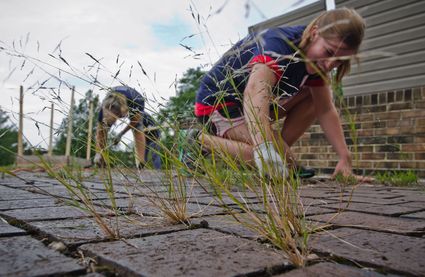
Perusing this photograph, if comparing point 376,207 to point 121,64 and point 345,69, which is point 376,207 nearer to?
point 121,64

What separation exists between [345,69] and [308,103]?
2.83 feet

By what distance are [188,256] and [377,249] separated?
48cm

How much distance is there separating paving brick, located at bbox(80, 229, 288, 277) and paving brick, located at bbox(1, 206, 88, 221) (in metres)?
0.50

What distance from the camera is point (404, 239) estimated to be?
46.7 inches

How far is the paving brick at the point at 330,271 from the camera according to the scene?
87 centimetres

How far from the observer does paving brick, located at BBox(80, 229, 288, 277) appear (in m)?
0.88

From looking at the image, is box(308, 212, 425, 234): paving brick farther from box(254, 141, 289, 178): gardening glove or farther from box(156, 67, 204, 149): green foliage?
box(156, 67, 204, 149): green foliage

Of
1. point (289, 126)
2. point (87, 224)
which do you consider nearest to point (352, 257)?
point (87, 224)

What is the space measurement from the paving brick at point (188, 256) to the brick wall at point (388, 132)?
3167 mm

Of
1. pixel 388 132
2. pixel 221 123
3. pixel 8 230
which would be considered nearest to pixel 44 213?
pixel 8 230

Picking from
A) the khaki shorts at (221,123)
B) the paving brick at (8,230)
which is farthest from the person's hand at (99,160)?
the khaki shorts at (221,123)

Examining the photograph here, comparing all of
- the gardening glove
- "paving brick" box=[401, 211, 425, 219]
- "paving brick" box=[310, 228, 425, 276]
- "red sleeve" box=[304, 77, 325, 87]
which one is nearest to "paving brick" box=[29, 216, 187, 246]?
the gardening glove

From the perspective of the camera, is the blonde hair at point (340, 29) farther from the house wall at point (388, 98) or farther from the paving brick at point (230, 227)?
the house wall at point (388, 98)

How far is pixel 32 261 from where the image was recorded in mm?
944
